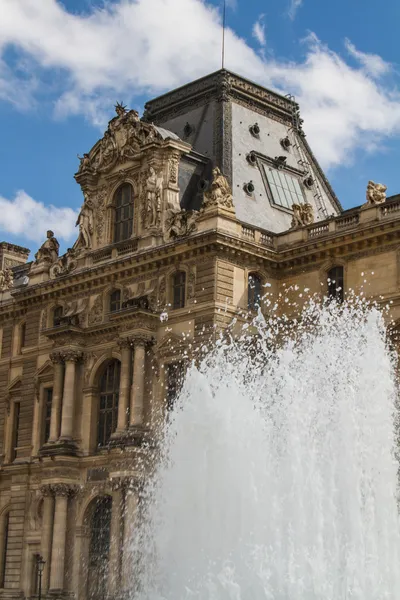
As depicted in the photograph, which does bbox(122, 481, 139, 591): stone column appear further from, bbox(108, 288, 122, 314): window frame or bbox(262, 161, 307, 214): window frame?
bbox(262, 161, 307, 214): window frame

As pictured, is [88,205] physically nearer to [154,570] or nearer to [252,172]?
[252,172]

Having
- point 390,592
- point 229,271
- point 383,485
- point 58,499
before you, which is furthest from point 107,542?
point 390,592

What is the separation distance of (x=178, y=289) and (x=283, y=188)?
30.0 feet

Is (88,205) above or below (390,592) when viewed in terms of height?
above

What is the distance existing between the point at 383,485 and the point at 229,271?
1596 centimetres

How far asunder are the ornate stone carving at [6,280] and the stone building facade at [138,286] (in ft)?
→ 8.24

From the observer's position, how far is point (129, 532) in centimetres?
4206

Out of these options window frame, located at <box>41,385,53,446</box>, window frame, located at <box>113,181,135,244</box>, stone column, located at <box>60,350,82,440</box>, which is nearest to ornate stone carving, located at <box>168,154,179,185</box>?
window frame, located at <box>113,181,135,244</box>

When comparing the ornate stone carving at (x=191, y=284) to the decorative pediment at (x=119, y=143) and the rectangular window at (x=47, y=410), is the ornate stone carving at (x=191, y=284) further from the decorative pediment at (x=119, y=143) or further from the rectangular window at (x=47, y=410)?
the rectangular window at (x=47, y=410)

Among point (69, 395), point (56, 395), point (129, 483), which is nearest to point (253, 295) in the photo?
point (129, 483)

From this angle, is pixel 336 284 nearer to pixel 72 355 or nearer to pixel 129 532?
pixel 72 355

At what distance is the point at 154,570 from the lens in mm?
32000

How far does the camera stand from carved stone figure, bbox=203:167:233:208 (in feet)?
146

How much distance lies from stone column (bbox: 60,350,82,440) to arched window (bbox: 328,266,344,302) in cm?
1177
